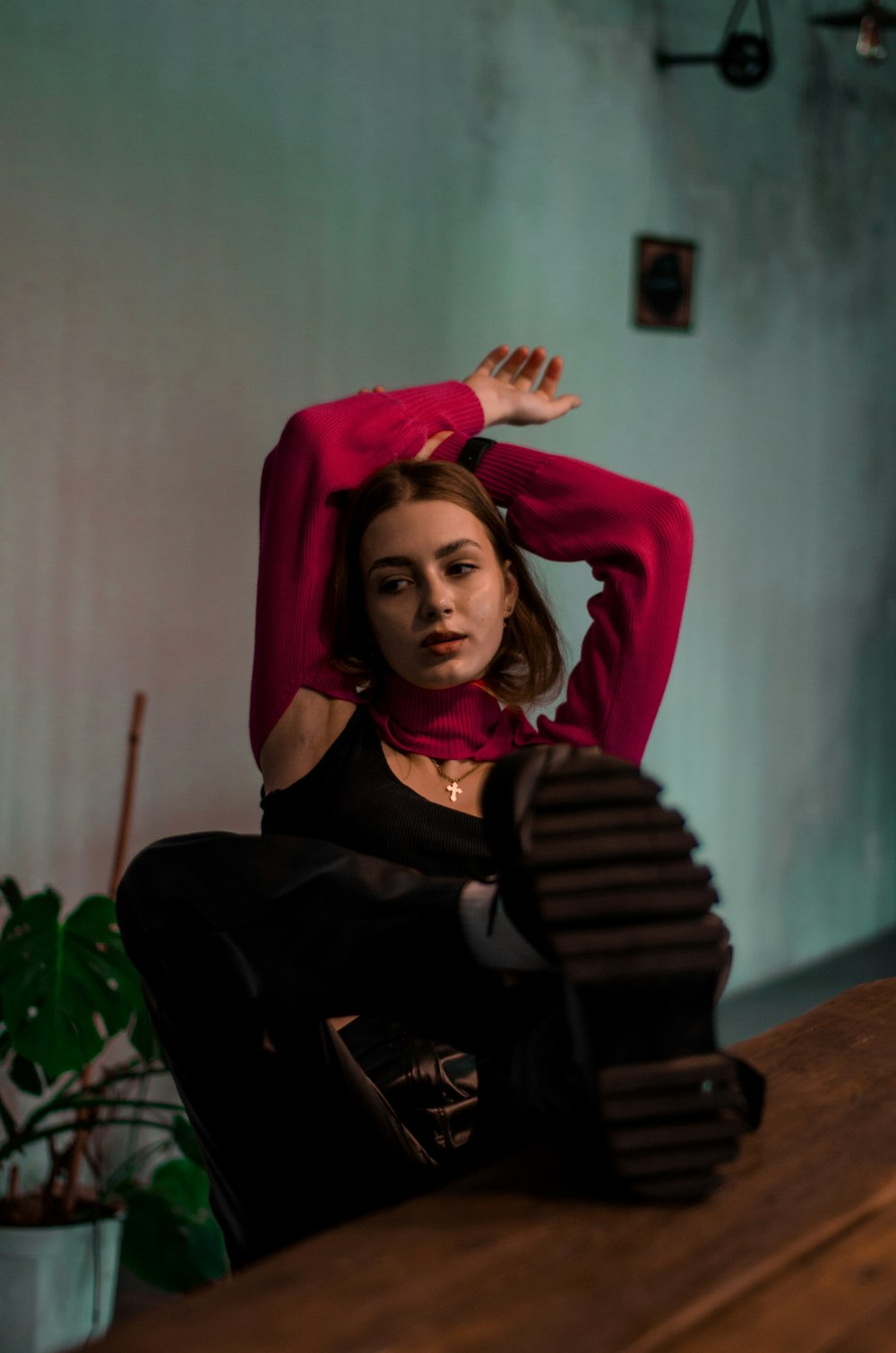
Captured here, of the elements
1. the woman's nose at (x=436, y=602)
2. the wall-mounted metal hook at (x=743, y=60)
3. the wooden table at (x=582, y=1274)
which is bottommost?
the wooden table at (x=582, y=1274)

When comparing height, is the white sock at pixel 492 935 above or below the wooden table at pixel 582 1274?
above

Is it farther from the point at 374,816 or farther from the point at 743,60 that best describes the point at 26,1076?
the point at 743,60

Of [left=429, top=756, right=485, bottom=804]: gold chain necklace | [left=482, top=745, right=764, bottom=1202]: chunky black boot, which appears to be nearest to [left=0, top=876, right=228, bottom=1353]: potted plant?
[left=429, top=756, right=485, bottom=804]: gold chain necklace

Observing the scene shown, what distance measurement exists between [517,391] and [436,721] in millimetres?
508

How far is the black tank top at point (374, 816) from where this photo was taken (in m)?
1.51

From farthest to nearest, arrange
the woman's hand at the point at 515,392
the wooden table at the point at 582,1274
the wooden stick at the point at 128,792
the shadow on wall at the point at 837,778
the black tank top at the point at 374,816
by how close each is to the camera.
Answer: the shadow on wall at the point at 837,778 < the wooden stick at the point at 128,792 < the woman's hand at the point at 515,392 < the black tank top at the point at 374,816 < the wooden table at the point at 582,1274

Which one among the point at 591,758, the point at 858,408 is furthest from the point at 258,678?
the point at 858,408

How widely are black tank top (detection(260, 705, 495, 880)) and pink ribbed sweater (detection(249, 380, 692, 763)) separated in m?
0.07

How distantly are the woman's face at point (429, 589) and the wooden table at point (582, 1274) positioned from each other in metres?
0.62

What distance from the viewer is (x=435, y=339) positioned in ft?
10.00

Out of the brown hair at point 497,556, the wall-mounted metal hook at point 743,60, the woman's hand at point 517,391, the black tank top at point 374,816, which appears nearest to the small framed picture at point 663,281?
the wall-mounted metal hook at point 743,60

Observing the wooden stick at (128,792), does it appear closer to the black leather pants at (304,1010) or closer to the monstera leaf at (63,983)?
the monstera leaf at (63,983)

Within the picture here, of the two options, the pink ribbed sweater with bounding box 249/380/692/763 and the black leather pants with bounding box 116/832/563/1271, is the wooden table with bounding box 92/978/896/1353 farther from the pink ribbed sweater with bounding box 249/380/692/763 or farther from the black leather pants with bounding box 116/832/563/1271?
the pink ribbed sweater with bounding box 249/380/692/763

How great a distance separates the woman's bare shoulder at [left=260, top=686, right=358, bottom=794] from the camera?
5.18ft
